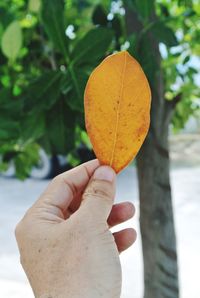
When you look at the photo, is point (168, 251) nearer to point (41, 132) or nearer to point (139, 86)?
point (41, 132)

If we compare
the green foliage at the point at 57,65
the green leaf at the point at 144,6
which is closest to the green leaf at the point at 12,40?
the green foliage at the point at 57,65

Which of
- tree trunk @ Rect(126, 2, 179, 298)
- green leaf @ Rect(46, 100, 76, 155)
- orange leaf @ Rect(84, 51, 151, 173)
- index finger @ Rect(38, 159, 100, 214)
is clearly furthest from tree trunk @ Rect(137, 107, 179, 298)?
orange leaf @ Rect(84, 51, 151, 173)

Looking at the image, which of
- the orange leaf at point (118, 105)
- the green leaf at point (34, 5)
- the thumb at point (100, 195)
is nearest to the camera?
the orange leaf at point (118, 105)

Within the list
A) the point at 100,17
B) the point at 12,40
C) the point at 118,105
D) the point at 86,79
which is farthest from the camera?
the point at 100,17

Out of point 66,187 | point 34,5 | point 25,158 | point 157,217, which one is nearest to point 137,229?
point 157,217

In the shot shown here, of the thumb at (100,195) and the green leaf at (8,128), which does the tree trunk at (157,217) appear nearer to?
the green leaf at (8,128)

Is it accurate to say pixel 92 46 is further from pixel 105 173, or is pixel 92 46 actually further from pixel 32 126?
pixel 105 173

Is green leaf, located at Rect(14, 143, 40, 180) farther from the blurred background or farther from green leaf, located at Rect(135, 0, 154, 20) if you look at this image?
green leaf, located at Rect(135, 0, 154, 20)
